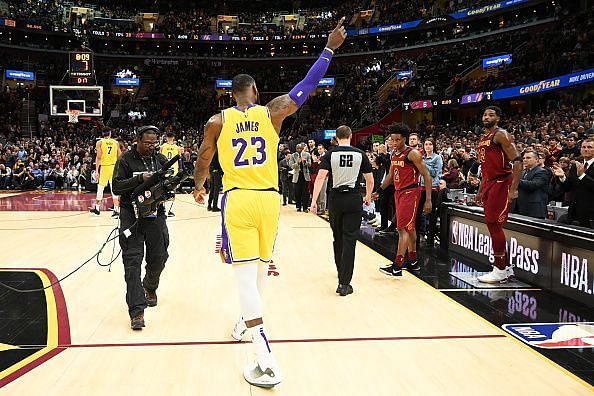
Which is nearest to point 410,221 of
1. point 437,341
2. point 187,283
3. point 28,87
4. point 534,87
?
point 437,341

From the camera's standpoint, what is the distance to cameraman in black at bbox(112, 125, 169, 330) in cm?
449

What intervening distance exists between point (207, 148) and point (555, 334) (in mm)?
3278

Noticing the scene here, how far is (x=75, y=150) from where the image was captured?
24.0 meters

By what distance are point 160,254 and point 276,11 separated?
46.4 m

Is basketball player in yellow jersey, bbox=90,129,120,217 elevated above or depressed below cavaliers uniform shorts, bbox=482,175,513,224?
above

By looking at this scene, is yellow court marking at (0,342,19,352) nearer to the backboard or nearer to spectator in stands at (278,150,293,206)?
spectator in stands at (278,150,293,206)

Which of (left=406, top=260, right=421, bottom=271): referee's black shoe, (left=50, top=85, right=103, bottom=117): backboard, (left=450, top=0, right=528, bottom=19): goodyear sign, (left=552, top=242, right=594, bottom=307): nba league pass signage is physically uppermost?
(left=450, top=0, right=528, bottom=19): goodyear sign

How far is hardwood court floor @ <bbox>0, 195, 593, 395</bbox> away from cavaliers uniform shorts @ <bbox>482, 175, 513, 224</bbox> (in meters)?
1.11

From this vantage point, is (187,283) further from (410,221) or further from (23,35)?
(23,35)

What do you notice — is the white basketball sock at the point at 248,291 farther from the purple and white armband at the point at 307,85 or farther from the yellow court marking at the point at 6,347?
the yellow court marking at the point at 6,347

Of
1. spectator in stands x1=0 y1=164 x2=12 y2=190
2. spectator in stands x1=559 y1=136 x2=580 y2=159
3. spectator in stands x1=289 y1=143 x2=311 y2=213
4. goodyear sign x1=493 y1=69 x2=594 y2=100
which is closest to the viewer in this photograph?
spectator in stands x1=559 y1=136 x2=580 y2=159

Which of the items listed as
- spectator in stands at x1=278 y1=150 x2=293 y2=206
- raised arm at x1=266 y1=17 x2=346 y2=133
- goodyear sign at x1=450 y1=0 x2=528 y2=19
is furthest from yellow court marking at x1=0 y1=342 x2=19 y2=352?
goodyear sign at x1=450 y1=0 x2=528 y2=19

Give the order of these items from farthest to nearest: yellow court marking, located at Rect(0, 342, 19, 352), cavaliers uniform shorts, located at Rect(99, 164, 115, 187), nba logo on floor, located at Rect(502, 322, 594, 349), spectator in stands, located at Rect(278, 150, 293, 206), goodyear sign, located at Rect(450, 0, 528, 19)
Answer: goodyear sign, located at Rect(450, 0, 528, 19)
spectator in stands, located at Rect(278, 150, 293, 206)
cavaliers uniform shorts, located at Rect(99, 164, 115, 187)
nba logo on floor, located at Rect(502, 322, 594, 349)
yellow court marking, located at Rect(0, 342, 19, 352)

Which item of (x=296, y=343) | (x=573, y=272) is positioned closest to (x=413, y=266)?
(x=573, y=272)
